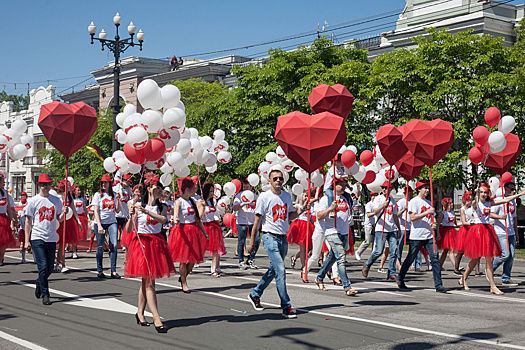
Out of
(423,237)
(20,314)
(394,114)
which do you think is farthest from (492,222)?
(394,114)

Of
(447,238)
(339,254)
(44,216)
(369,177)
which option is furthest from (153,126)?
(447,238)

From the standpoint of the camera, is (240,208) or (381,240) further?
(240,208)

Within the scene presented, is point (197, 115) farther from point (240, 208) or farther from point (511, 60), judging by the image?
point (240, 208)

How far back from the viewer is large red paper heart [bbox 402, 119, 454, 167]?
1098 cm

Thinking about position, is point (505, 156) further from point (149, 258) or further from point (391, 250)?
point (149, 258)

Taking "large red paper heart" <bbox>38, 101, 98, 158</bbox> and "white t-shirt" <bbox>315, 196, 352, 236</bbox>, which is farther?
"white t-shirt" <bbox>315, 196, 352, 236</bbox>

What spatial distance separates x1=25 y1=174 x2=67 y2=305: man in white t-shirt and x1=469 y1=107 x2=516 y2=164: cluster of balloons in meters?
7.56

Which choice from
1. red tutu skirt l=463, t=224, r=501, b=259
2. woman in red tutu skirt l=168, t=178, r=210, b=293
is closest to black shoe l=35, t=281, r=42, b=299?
woman in red tutu skirt l=168, t=178, r=210, b=293

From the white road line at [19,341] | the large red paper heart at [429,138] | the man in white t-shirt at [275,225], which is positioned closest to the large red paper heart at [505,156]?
the large red paper heart at [429,138]

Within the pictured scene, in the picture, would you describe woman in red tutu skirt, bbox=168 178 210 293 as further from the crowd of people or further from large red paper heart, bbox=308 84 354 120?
large red paper heart, bbox=308 84 354 120

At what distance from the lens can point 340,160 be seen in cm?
1192

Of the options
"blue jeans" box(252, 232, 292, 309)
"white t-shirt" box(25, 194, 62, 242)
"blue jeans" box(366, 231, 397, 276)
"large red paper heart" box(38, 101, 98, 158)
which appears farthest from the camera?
"blue jeans" box(366, 231, 397, 276)

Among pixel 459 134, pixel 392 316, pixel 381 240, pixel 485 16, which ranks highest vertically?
pixel 485 16

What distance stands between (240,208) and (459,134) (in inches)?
496
